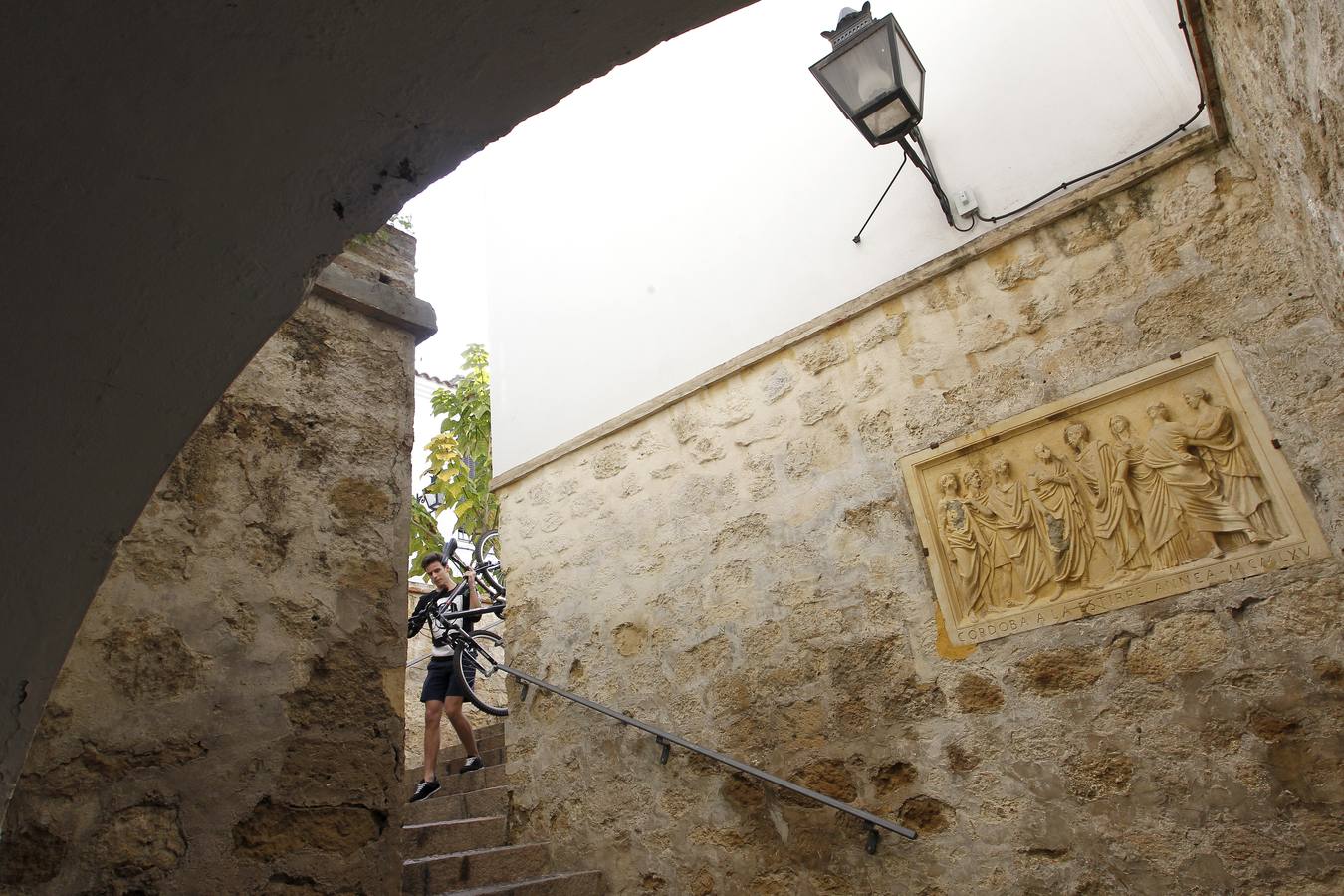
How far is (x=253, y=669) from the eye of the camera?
1.65 metres

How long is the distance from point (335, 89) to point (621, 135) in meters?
4.39

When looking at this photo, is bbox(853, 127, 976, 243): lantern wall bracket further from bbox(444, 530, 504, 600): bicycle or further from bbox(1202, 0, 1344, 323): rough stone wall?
bbox(444, 530, 504, 600): bicycle

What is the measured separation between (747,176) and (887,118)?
48.3 inches

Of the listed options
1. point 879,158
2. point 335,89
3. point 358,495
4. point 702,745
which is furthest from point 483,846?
point 335,89

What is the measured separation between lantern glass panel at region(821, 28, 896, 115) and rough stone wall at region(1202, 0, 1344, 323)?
3.12 ft

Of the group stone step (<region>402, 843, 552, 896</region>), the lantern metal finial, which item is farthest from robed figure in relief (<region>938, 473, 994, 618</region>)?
stone step (<region>402, 843, 552, 896</region>)

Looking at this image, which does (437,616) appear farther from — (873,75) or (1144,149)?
(1144,149)

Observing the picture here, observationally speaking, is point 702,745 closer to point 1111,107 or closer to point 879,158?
point 879,158

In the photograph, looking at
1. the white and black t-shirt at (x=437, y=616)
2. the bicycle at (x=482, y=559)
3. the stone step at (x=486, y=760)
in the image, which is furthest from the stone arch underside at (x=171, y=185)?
the bicycle at (x=482, y=559)

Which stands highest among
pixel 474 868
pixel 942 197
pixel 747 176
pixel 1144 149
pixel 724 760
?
pixel 747 176

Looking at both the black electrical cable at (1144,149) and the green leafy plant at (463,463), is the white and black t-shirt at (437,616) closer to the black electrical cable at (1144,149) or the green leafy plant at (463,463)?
the green leafy plant at (463,463)

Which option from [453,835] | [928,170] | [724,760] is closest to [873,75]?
[928,170]

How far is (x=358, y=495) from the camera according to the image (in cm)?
193

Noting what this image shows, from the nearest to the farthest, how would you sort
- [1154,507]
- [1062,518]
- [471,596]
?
1. [1154,507]
2. [1062,518]
3. [471,596]
